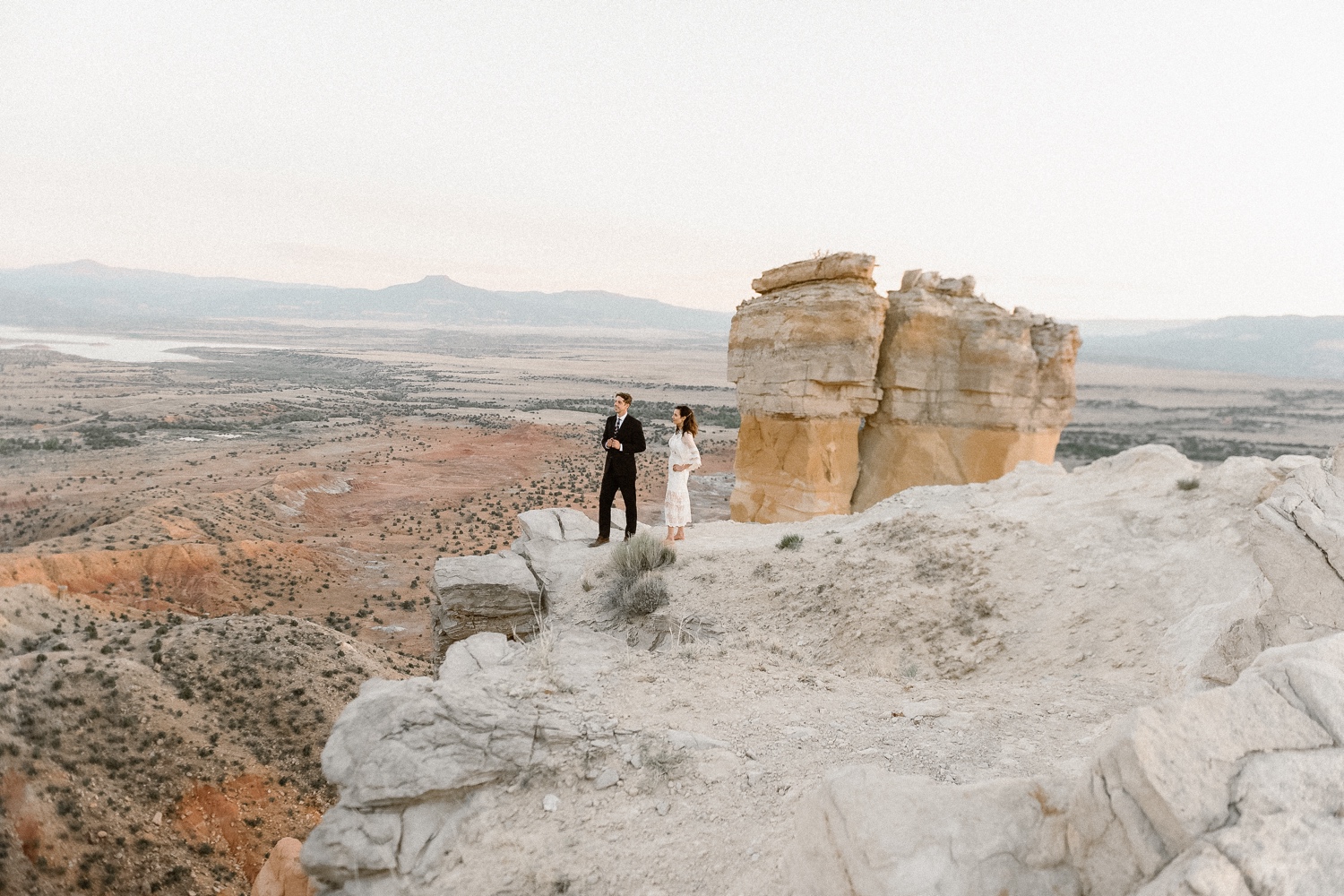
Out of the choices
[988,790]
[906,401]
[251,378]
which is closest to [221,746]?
[988,790]

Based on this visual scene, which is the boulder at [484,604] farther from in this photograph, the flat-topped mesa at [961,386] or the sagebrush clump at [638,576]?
the flat-topped mesa at [961,386]

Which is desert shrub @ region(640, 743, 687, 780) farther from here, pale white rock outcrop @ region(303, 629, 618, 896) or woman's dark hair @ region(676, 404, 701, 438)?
woman's dark hair @ region(676, 404, 701, 438)

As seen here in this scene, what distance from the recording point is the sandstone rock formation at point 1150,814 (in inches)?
76.9

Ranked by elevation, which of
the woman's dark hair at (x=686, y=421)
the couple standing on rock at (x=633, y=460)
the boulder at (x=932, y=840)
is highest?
the woman's dark hair at (x=686, y=421)

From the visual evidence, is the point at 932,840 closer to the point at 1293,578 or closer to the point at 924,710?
the point at 924,710

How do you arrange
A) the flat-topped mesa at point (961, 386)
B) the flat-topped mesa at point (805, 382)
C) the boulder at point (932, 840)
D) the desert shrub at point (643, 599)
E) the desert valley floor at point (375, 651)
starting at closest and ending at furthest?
the boulder at point (932, 840), the desert valley floor at point (375, 651), the desert shrub at point (643, 599), the flat-topped mesa at point (805, 382), the flat-topped mesa at point (961, 386)

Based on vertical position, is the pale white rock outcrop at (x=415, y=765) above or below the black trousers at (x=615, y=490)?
below

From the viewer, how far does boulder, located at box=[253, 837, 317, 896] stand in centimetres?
548

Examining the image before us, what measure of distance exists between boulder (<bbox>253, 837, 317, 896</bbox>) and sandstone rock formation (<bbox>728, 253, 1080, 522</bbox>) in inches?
453

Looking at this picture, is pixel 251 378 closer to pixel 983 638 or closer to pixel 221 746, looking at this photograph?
pixel 221 746

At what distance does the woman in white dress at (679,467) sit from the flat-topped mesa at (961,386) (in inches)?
330

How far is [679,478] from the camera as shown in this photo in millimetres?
8609

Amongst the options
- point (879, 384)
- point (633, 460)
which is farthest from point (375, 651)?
point (879, 384)

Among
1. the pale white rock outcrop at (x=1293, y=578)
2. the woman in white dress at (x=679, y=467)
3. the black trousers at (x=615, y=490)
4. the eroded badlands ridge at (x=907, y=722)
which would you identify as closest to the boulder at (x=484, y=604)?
the eroded badlands ridge at (x=907, y=722)
